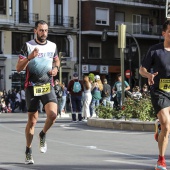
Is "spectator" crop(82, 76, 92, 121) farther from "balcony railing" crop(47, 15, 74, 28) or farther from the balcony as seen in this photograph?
the balcony

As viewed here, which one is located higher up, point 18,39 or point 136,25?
point 136,25

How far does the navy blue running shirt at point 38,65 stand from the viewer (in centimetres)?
886

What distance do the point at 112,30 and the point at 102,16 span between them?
3585 millimetres

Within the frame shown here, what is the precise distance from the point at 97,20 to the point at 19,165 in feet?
163

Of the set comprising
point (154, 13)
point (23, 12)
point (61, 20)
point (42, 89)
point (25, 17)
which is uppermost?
point (154, 13)

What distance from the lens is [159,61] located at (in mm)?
8438

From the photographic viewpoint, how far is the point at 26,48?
892 centimetres

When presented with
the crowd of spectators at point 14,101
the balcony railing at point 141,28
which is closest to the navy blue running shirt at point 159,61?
the crowd of spectators at point 14,101

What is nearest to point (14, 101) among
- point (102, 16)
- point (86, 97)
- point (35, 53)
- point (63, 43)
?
point (63, 43)

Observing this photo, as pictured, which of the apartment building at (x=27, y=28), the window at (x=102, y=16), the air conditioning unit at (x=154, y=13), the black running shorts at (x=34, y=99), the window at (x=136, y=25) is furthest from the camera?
the air conditioning unit at (x=154, y=13)

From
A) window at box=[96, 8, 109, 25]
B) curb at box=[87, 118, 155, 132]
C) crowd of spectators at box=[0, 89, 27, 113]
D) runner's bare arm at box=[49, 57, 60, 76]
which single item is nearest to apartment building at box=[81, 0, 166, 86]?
window at box=[96, 8, 109, 25]

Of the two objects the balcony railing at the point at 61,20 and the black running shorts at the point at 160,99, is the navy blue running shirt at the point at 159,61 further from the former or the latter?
the balcony railing at the point at 61,20

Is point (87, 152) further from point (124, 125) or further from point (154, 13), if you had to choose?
point (154, 13)

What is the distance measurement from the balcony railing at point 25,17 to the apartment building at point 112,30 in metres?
5.08
